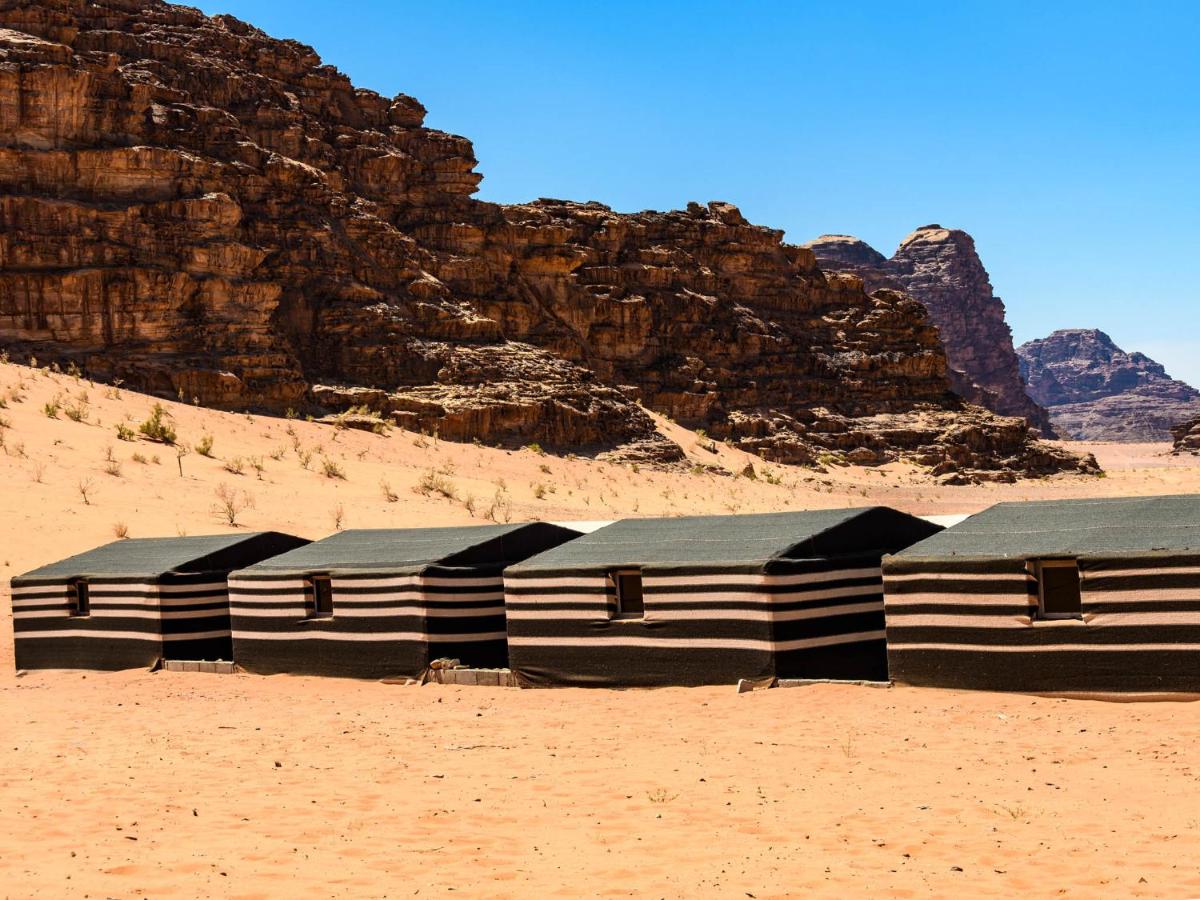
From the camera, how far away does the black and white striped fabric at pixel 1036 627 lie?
12172mm

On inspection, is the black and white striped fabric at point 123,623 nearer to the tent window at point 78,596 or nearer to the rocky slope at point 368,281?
the tent window at point 78,596

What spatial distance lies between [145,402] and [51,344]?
7.73m

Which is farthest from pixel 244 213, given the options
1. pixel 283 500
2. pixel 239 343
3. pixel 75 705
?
pixel 75 705

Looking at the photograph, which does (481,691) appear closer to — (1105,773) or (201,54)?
(1105,773)

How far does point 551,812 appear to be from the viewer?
33.8 ft

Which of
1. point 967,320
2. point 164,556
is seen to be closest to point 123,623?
point 164,556

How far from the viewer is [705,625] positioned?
1497 cm

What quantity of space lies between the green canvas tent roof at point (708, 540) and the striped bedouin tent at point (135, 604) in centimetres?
601

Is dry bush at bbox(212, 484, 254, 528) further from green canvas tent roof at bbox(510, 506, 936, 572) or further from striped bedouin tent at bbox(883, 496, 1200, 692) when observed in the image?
striped bedouin tent at bbox(883, 496, 1200, 692)

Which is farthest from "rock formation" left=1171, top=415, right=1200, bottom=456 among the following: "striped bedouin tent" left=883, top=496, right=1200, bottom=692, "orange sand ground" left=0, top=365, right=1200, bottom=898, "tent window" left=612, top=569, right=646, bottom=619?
"orange sand ground" left=0, top=365, right=1200, bottom=898

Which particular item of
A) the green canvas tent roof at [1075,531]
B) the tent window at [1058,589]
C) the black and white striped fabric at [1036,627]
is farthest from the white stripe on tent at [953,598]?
the green canvas tent roof at [1075,531]

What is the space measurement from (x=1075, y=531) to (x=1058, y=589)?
96.3 inches

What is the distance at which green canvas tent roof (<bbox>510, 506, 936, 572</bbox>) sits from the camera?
1505 centimetres

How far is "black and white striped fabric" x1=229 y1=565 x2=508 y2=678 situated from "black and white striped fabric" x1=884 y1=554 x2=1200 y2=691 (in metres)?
5.74
